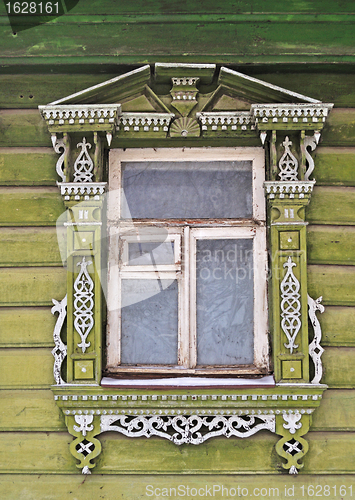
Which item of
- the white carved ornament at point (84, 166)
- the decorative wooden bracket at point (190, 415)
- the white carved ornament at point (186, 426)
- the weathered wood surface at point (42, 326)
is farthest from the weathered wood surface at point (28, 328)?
the white carved ornament at point (84, 166)

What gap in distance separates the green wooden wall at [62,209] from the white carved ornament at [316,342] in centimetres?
6

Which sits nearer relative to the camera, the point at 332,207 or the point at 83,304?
the point at 83,304

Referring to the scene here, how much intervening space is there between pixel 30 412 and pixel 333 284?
1834 millimetres

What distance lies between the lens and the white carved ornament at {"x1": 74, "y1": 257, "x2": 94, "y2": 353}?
216 centimetres

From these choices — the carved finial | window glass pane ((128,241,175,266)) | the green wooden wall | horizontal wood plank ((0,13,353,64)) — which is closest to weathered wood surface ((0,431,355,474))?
the green wooden wall

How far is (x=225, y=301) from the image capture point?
228 centimetres

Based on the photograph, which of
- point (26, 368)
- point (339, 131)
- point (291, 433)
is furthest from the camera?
point (339, 131)

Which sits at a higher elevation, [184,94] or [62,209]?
[184,94]

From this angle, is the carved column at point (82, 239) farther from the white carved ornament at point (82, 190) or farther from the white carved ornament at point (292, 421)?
the white carved ornament at point (292, 421)

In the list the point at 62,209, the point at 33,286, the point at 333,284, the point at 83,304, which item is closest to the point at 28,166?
the point at 62,209

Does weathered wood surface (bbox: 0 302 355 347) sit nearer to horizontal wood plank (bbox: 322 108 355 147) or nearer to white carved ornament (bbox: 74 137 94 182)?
white carved ornament (bbox: 74 137 94 182)

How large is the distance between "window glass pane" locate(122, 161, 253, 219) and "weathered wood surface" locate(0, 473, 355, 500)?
143cm

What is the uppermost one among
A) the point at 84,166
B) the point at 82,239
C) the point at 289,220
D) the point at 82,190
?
the point at 84,166

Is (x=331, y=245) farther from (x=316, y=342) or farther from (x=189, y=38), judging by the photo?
(x=189, y=38)
